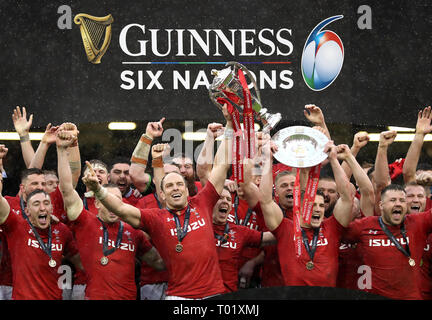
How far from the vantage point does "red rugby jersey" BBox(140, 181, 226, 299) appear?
616 centimetres

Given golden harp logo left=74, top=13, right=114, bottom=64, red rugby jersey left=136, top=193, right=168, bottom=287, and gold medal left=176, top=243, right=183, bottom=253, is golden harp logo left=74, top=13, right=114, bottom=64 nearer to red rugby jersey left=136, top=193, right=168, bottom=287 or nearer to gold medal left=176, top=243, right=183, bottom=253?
red rugby jersey left=136, top=193, right=168, bottom=287

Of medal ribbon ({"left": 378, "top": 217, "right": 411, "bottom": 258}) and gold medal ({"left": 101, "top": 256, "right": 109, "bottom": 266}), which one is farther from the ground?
medal ribbon ({"left": 378, "top": 217, "right": 411, "bottom": 258})

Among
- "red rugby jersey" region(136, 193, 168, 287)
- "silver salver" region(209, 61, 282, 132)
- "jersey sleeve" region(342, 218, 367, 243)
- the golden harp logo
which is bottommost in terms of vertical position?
"red rugby jersey" region(136, 193, 168, 287)

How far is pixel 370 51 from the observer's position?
7625 mm

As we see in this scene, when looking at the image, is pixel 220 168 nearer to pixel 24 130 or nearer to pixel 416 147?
pixel 416 147

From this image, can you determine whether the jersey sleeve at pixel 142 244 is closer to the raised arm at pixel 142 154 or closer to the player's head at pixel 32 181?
the raised arm at pixel 142 154

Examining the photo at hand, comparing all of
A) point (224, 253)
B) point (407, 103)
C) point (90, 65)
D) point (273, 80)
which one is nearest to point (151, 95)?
point (90, 65)

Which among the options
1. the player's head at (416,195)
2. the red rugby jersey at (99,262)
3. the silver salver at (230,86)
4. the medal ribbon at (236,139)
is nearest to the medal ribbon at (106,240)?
the red rugby jersey at (99,262)

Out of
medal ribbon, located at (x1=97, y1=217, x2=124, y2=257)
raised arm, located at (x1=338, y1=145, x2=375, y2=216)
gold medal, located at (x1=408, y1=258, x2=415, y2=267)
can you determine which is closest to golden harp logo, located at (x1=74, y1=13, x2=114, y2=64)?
medal ribbon, located at (x1=97, y1=217, x2=124, y2=257)

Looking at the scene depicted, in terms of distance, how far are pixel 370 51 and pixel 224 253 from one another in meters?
2.46

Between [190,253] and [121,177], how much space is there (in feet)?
4.85

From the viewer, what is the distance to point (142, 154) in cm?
699

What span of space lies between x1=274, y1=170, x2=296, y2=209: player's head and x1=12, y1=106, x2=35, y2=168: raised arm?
223 cm

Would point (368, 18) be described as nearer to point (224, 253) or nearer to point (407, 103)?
point (407, 103)
